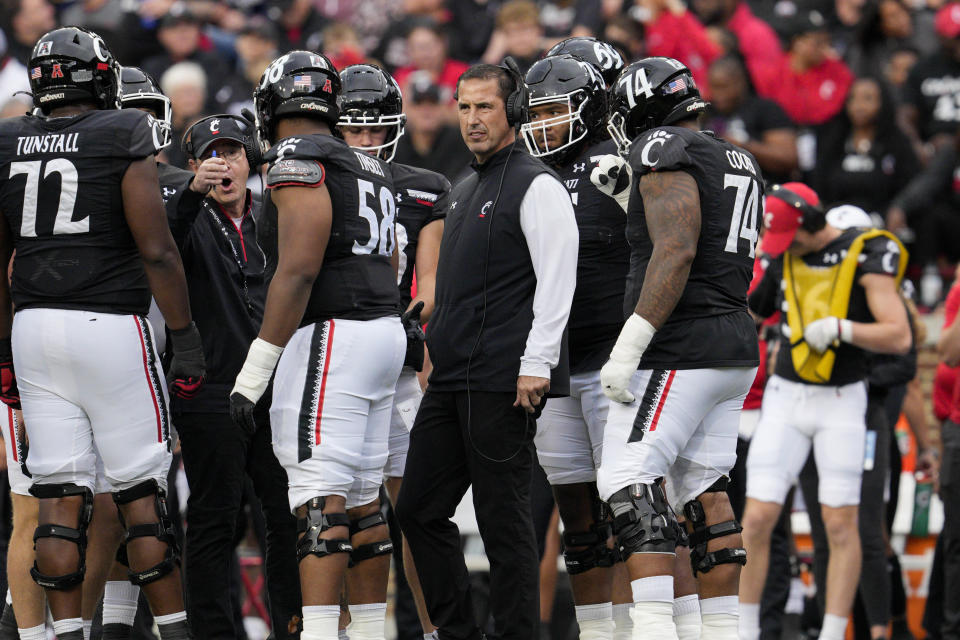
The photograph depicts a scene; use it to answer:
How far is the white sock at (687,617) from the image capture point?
5824 mm

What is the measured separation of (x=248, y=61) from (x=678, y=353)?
8.33 metres

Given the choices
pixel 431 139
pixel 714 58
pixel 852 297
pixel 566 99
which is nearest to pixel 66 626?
pixel 566 99

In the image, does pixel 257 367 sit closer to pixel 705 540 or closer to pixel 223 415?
pixel 223 415

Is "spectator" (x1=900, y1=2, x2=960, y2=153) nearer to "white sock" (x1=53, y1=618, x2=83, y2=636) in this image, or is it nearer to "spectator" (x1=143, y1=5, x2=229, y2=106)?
"spectator" (x1=143, y1=5, x2=229, y2=106)

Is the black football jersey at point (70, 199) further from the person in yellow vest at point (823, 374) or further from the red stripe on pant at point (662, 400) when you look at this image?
Answer: the person in yellow vest at point (823, 374)

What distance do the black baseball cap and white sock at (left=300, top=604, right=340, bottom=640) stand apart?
7.88 feet

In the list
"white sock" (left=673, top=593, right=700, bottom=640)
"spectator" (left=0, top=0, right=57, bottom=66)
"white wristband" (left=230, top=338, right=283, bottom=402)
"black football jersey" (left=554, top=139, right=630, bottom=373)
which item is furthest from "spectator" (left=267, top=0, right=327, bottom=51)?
"white sock" (left=673, top=593, right=700, bottom=640)

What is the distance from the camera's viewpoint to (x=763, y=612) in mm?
8547

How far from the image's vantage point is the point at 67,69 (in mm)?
5641

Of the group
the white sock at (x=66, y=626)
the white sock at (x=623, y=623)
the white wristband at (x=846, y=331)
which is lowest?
the white sock at (x=623, y=623)

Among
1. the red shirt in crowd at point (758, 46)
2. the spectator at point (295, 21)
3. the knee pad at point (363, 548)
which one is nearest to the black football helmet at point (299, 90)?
the knee pad at point (363, 548)

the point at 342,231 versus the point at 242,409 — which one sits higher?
the point at 342,231

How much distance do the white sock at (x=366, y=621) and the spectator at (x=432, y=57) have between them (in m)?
7.60

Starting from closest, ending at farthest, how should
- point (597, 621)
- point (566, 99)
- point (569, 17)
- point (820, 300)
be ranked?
point (597, 621) → point (566, 99) → point (820, 300) → point (569, 17)
